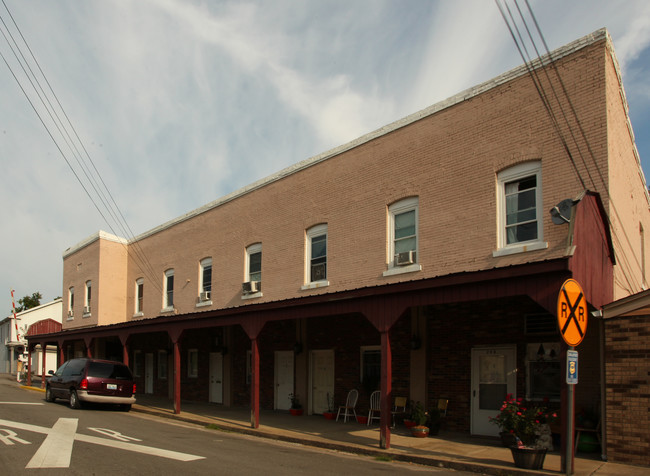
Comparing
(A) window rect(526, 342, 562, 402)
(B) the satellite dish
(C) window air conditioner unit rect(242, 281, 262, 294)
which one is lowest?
(A) window rect(526, 342, 562, 402)

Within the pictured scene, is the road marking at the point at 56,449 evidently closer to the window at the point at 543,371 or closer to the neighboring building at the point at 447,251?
the neighboring building at the point at 447,251

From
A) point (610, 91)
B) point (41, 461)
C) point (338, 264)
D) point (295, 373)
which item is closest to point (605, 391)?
point (610, 91)

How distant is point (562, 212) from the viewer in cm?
1134

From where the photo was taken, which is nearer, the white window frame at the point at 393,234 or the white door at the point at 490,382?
the white door at the point at 490,382

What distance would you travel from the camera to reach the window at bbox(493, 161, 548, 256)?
12305 millimetres

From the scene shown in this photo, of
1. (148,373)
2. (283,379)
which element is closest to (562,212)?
(283,379)

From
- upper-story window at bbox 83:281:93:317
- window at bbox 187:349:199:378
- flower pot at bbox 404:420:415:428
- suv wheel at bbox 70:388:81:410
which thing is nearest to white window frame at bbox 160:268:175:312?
window at bbox 187:349:199:378

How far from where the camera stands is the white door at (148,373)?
90.4ft

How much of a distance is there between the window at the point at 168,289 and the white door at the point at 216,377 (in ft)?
11.1

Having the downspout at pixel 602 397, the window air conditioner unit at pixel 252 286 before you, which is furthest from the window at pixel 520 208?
the window air conditioner unit at pixel 252 286

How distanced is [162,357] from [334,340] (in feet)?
40.1

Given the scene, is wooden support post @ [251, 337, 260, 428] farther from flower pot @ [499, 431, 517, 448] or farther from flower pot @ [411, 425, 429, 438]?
flower pot @ [499, 431, 517, 448]

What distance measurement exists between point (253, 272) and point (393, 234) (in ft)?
21.7

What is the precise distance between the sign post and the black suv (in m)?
14.0
